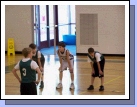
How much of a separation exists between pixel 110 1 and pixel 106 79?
5.07m

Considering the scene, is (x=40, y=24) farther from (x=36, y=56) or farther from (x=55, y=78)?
(x=36, y=56)

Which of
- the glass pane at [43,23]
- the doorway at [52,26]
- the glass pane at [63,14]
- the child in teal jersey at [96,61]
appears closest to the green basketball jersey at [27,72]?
the child in teal jersey at [96,61]

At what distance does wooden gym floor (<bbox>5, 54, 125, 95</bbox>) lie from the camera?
9914 mm

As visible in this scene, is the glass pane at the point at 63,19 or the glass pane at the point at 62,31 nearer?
the glass pane at the point at 63,19

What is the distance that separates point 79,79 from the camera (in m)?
11.5

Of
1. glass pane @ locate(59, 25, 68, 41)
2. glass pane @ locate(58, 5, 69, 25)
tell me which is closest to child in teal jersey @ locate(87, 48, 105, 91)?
glass pane @ locate(58, 5, 69, 25)

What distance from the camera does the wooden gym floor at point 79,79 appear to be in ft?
32.5

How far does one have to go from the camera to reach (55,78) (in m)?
11.8

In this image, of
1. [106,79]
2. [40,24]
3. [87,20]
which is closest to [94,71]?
[106,79]

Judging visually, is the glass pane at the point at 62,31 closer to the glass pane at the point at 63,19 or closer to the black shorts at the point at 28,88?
the glass pane at the point at 63,19

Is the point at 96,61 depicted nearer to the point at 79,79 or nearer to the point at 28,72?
the point at 79,79

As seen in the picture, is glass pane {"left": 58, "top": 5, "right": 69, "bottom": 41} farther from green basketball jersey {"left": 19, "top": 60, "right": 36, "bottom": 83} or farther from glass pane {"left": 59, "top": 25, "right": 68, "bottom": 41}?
green basketball jersey {"left": 19, "top": 60, "right": 36, "bottom": 83}

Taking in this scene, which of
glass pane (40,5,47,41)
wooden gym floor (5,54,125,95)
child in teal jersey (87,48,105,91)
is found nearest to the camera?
child in teal jersey (87,48,105,91)

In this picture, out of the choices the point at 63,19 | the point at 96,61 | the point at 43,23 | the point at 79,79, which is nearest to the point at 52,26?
the point at 43,23
